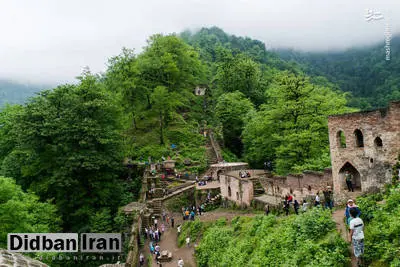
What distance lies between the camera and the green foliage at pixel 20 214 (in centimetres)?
2248

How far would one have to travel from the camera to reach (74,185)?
31.2m

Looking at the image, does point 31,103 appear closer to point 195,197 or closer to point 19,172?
point 19,172

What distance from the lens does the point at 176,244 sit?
2475cm

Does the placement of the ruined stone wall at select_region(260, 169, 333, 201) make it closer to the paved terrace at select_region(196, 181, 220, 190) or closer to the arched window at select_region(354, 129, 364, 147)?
the arched window at select_region(354, 129, 364, 147)

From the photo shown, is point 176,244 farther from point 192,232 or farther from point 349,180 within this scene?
point 349,180

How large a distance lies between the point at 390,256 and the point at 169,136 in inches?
1437

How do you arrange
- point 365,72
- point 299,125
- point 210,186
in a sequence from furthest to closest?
1. point 365,72
2. point 210,186
3. point 299,125

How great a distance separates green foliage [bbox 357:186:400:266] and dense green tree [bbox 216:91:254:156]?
34.8 meters

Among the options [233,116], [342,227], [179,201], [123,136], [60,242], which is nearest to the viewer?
[342,227]

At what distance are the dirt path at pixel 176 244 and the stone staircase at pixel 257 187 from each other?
6.43 ft

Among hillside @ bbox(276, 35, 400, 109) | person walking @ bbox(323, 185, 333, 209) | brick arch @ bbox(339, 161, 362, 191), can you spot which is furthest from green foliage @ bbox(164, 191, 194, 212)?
hillside @ bbox(276, 35, 400, 109)

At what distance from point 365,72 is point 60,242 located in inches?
3736

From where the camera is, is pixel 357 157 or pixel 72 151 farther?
pixel 72 151

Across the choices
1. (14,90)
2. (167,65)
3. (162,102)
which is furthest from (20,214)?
(14,90)
